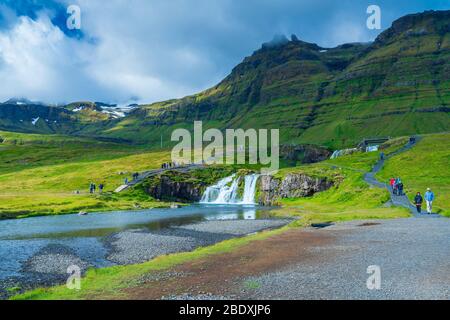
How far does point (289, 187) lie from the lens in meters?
120

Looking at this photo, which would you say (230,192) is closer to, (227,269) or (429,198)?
(429,198)

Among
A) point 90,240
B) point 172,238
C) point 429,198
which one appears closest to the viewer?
point 429,198

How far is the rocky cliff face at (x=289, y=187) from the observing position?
4414 inches

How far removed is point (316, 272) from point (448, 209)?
3745 cm

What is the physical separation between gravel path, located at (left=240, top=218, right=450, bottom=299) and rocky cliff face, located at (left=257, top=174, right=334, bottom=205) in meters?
72.5

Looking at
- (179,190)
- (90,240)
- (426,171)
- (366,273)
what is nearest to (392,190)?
(426,171)

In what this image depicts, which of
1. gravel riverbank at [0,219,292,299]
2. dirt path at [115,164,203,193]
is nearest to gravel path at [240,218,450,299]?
gravel riverbank at [0,219,292,299]

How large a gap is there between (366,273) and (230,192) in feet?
372

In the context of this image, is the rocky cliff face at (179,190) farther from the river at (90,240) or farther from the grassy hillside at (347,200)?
the river at (90,240)

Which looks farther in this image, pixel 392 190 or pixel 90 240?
pixel 392 190

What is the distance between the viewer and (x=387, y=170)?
354ft

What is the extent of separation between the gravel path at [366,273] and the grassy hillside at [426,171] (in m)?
20.8
